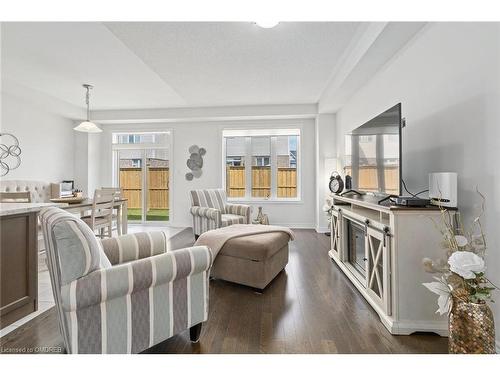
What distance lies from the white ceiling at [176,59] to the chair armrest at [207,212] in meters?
1.99

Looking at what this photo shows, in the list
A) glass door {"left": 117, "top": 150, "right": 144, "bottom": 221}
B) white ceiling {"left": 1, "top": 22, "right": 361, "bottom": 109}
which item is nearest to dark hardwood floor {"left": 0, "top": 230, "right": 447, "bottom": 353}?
white ceiling {"left": 1, "top": 22, "right": 361, "bottom": 109}

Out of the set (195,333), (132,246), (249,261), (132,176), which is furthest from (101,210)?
(195,333)

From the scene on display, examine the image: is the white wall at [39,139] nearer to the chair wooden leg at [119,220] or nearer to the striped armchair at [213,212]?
the chair wooden leg at [119,220]

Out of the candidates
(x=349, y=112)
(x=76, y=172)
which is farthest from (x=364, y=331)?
(x=76, y=172)

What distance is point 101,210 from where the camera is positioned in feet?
13.0

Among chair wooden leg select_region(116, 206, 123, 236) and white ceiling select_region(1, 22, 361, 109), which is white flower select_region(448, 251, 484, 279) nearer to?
white ceiling select_region(1, 22, 361, 109)

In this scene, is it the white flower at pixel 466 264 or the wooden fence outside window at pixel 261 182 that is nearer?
the white flower at pixel 466 264

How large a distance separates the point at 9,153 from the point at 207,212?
11.1 feet

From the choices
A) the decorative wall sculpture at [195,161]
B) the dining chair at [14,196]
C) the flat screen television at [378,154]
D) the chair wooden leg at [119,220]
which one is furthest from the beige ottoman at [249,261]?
the decorative wall sculpture at [195,161]

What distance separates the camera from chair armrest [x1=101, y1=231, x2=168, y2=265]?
174 cm

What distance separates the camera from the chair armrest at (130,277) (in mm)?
1178

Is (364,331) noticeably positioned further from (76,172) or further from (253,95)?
(76,172)

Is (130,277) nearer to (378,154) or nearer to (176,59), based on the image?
(378,154)
